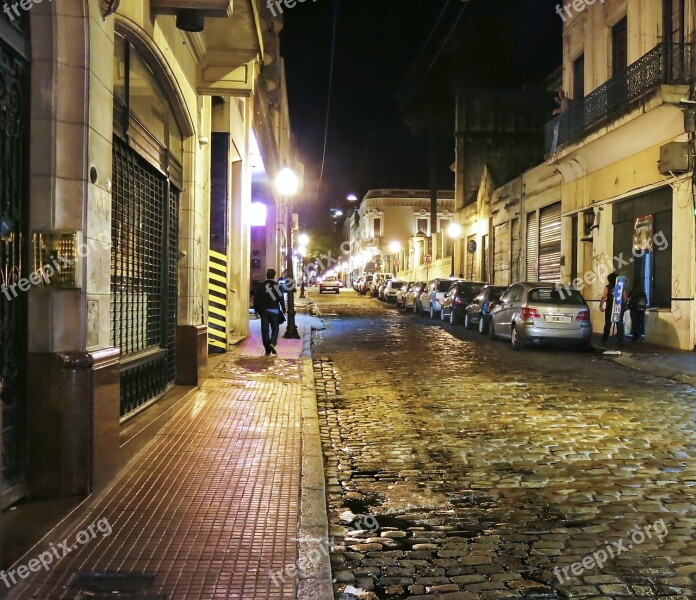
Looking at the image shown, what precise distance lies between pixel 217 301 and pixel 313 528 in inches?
411

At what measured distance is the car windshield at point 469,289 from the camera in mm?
23422

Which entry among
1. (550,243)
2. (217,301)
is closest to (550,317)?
(217,301)

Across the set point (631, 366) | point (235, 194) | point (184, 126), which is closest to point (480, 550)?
point (184, 126)

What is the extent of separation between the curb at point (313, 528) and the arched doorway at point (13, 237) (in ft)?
6.81

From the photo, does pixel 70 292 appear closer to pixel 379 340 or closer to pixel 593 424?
pixel 593 424

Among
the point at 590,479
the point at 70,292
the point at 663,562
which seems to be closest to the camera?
the point at 663,562

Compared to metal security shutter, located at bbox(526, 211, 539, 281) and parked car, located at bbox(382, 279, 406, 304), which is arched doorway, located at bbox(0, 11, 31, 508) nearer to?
metal security shutter, located at bbox(526, 211, 539, 281)

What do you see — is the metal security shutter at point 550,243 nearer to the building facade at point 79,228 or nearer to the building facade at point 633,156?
the building facade at point 633,156

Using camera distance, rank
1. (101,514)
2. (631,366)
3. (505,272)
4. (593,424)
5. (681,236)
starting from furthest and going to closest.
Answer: (505,272) → (681,236) → (631,366) → (593,424) → (101,514)

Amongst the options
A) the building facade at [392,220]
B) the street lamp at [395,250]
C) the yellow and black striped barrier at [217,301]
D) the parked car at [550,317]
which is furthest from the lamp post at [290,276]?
the building facade at [392,220]

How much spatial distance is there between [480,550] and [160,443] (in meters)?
3.64

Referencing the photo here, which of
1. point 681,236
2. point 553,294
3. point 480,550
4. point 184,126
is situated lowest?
point 480,550

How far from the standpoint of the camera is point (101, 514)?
463 centimetres
